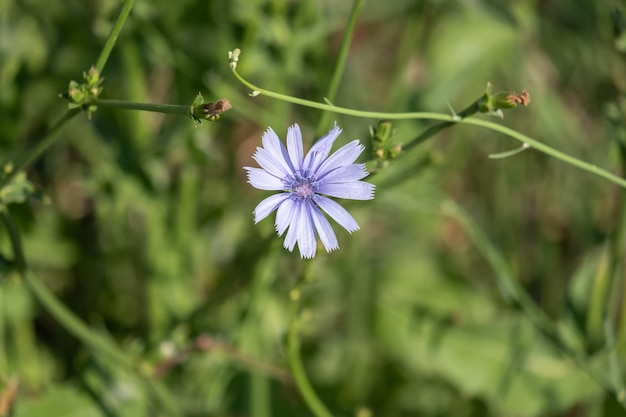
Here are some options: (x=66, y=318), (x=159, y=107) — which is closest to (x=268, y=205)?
(x=159, y=107)

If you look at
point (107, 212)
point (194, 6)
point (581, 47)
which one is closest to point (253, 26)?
point (194, 6)

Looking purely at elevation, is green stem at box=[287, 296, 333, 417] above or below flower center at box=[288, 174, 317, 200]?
below

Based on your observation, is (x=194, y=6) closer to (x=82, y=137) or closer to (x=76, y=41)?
(x=76, y=41)

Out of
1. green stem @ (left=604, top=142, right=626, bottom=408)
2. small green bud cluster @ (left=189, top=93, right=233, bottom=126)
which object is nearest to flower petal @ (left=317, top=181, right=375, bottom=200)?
small green bud cluster @ (left=189, top=93, right=233, bottom=126)

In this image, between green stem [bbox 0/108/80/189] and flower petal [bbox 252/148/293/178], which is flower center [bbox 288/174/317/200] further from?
green stem [bbox 0/108/80/189]

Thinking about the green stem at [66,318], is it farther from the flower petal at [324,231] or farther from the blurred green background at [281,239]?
the flower petal at [324,231]

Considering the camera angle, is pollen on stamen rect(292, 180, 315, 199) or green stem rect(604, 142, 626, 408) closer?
pollen on stamen rect(292, 180, 315, 199)

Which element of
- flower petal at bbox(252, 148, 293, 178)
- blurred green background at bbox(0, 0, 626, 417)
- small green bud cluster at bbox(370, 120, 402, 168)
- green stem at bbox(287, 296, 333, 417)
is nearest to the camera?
flower petal at bbox(252, 148, 293, 178)

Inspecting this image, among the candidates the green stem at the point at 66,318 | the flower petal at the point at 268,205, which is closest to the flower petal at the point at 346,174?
the flower petal at the point at 268,205
